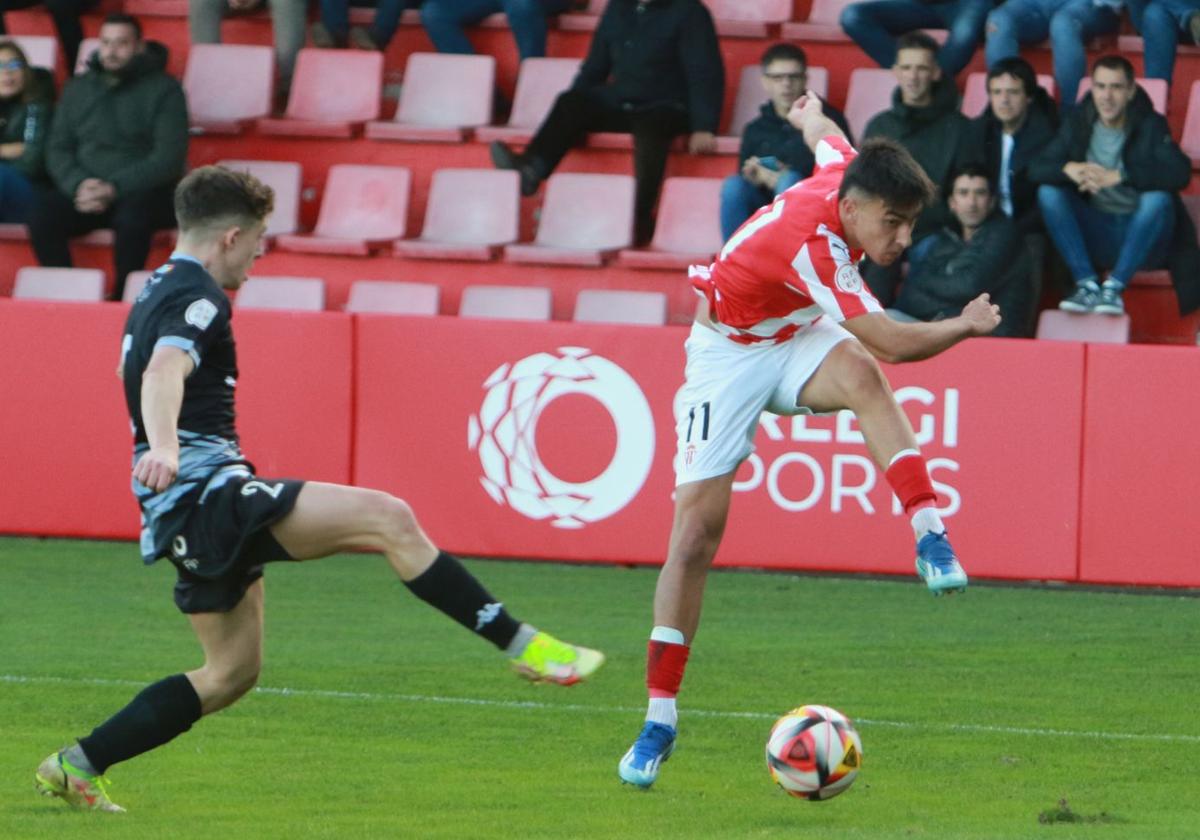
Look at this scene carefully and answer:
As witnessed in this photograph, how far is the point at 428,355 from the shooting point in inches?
472

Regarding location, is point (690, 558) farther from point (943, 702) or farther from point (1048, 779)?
point (943, 702)

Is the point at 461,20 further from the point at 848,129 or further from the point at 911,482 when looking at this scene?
the point at 911,482

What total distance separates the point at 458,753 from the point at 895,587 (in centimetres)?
481

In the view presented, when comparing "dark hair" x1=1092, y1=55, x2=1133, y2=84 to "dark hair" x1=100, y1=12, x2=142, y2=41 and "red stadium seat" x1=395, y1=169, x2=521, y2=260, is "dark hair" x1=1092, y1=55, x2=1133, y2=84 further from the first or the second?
"dark hair" x1=100, y1=12, x2=142, y2=41

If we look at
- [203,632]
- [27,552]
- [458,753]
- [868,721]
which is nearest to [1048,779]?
[868,721]

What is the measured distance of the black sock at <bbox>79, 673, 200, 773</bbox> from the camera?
582cm

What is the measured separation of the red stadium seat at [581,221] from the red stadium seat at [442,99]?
0.97 m

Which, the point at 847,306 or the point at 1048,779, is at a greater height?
the point at 847,306

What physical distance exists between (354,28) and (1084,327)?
5802 millimetres

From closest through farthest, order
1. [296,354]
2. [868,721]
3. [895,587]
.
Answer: [868,721]
[895,587]
[296,354]

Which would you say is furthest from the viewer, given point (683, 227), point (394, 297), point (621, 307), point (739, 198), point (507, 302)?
point (394, 297)

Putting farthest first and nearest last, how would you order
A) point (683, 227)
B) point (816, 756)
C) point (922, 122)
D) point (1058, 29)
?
point (683, 227) → point (1058, 29) → point (922, 122) → point (816, 756)

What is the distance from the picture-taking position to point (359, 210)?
1438 cm

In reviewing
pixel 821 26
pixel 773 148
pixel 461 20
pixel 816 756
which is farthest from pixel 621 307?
pixel 816 756
